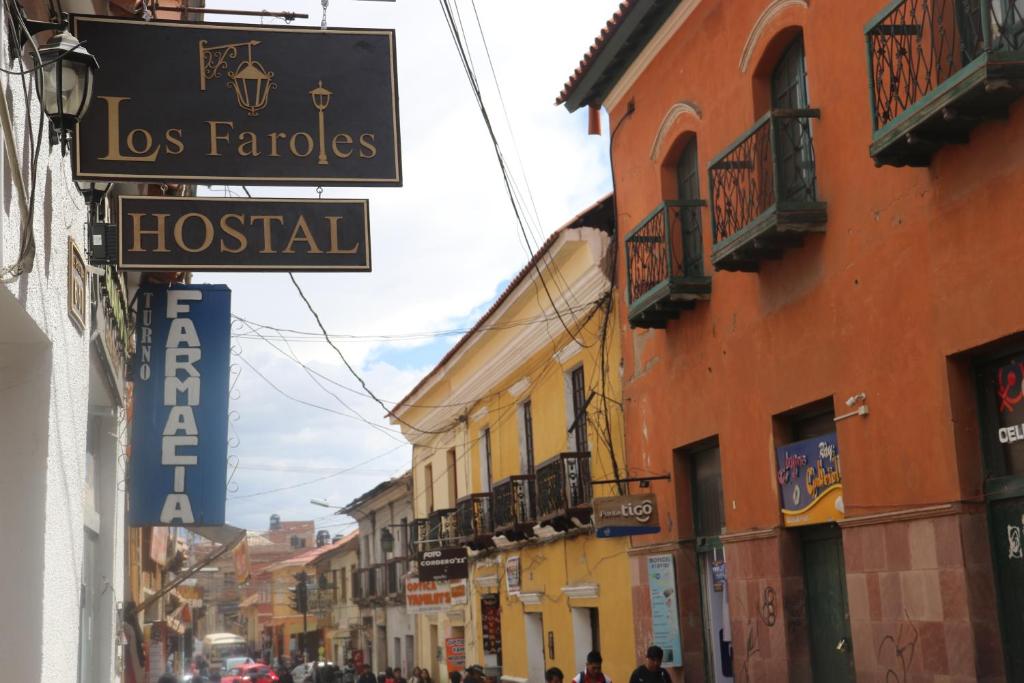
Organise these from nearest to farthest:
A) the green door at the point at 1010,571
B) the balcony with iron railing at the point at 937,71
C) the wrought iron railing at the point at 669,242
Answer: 1. the balcony with iron railing at the point at 937,71
2. the green door at the point at 1010,571
3. the wrought iron railing at the point at 669,242

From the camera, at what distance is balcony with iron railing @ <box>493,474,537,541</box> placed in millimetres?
18828

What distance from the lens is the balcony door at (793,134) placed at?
34.3ft

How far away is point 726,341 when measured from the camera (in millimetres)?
12352

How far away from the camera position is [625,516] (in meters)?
13.7

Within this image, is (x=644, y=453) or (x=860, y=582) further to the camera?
(x=644, y=453)

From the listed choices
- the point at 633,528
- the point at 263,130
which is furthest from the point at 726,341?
the point at 263,130

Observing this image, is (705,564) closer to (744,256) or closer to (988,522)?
(744,256)

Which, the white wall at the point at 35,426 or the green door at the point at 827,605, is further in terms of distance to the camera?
the green door at the point at 827,605

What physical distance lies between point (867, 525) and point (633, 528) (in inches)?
176

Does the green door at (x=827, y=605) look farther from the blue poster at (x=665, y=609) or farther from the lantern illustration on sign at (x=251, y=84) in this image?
the lantern illustration on sign at (x=251, y=84)

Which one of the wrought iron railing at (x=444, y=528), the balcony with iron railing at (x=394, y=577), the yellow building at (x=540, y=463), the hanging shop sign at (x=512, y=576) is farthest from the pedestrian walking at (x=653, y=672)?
the balcony with iron railing at (x=394, y=577)

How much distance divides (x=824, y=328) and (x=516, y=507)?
9641 millimetres

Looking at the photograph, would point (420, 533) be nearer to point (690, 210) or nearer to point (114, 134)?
point (690, 210)

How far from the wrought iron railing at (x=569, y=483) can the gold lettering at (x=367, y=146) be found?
9936 mm
